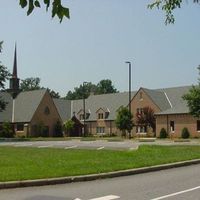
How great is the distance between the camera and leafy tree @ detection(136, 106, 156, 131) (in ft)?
237

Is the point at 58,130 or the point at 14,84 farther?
the point at 14,84

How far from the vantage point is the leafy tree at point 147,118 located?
7238 cm

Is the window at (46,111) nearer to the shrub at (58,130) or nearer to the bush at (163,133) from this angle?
the shrub at (58,130)

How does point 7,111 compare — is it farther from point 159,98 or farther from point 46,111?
point 159,98

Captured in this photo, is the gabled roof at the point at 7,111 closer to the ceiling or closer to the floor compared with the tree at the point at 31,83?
closer to the floor

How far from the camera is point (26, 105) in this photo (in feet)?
262

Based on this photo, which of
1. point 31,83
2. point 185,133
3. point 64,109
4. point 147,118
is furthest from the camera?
point 31,83

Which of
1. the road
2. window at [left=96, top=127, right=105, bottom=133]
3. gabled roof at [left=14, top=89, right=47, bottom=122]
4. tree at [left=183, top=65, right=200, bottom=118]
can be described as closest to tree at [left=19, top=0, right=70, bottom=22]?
the road

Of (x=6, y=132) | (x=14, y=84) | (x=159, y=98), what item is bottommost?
(x=6, y=132)

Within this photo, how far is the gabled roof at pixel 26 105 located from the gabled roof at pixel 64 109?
6.98 metres

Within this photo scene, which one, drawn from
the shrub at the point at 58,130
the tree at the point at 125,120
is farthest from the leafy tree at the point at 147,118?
the shrub at the point at 58,130

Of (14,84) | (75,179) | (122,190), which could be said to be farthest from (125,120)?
(122,190)

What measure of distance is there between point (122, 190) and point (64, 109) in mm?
77244

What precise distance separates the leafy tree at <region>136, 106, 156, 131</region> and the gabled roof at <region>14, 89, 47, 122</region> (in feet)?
55.5
